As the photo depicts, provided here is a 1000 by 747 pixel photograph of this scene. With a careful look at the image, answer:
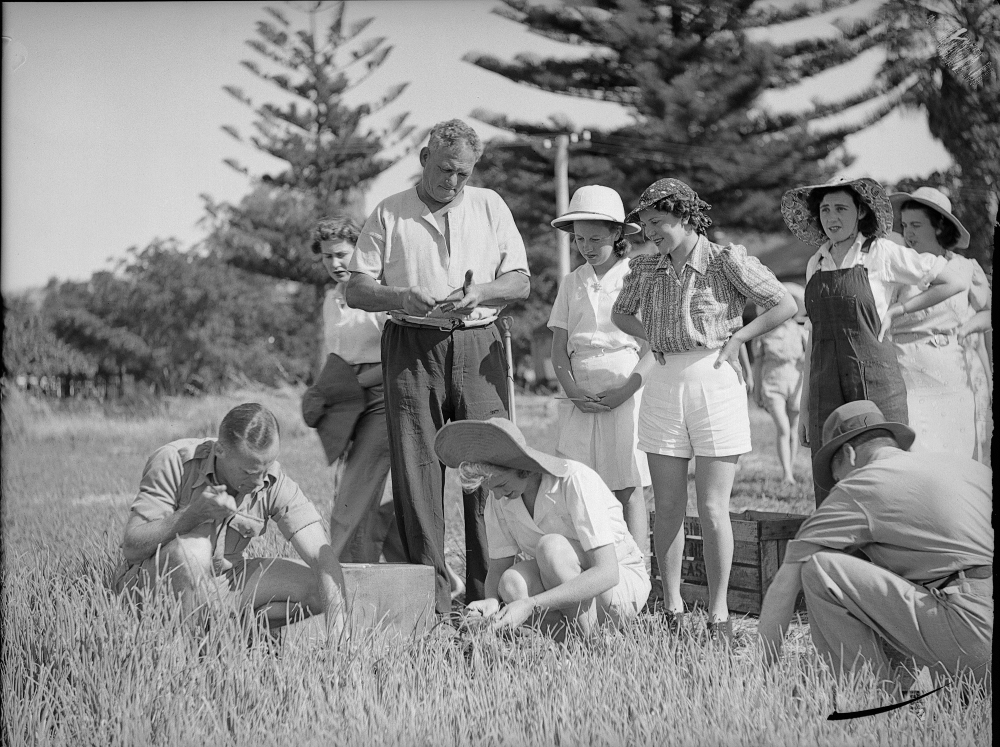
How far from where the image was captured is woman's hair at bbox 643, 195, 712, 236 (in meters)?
4.32

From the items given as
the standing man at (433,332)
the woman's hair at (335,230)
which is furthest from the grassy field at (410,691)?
the woman's hair at (335,230)

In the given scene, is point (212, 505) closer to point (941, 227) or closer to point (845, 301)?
point (845, 301)

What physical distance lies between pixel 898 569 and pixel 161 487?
8.34ft

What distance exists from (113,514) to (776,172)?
762 inches

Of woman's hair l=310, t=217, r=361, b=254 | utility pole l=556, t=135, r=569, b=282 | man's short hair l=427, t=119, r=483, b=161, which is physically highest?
utility pole l=556, t=135, r=569, b=282

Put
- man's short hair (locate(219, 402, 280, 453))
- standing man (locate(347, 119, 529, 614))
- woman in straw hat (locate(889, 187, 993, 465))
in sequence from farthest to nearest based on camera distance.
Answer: woman in straw hat (locate(889, 187, 993, 465)) < standing man (locate(347, 119, 529, 614)) < man's short hair (locate(219, 402, 280, 453))

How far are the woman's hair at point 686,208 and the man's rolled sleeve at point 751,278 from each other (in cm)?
16

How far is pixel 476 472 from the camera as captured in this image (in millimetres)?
4102

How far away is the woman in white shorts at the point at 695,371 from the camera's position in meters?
4.25

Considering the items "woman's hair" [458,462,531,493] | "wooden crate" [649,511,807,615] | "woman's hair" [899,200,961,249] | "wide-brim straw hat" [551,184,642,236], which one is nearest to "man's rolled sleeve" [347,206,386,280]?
"wide-brim straw hat" [551,184,642,236]

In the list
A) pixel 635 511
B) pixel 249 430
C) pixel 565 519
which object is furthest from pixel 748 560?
pixel 249 430

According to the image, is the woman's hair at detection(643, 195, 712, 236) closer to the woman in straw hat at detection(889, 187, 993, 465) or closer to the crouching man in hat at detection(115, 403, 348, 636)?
the woman in straw hat at detection(889, 187, 993, 465)

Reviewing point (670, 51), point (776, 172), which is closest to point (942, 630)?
point (670, 51)

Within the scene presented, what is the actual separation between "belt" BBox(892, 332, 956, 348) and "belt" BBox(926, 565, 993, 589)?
2.59 m
